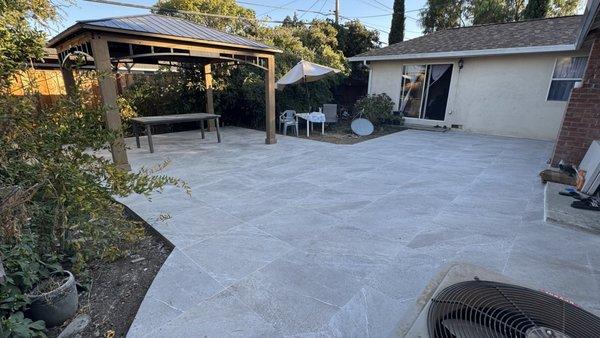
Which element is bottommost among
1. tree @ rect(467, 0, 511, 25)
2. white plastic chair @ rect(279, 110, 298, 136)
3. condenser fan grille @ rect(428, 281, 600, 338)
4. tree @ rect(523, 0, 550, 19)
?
white plastic chair @ rect(279, 110, 298, 136)

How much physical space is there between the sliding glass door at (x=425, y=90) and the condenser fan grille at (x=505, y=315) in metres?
9.62

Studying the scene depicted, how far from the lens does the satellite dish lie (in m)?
8.61

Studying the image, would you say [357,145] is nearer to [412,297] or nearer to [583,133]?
[583,133]

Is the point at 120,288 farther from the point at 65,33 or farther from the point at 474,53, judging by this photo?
the point at 474,53

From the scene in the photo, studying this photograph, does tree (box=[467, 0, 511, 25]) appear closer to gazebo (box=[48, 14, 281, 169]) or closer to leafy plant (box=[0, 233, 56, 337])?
gazebo (box=[48, 14, 281, 169])

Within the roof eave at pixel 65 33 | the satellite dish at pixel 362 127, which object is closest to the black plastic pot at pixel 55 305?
the roof eave at pixel 65 33

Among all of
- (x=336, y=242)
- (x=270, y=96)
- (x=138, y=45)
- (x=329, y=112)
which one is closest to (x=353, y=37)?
(x=329, y=112)

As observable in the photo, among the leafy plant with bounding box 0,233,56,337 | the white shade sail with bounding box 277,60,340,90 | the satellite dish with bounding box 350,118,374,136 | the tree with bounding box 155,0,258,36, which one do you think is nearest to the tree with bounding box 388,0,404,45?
the tree with bounding box 155,0,258,36

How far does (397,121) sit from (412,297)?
345 inches

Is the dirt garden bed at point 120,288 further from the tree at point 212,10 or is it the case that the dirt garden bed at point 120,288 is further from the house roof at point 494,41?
the tree at point 212,10

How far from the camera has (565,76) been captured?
24.5ft

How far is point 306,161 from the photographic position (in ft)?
18.8

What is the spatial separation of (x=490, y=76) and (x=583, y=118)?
16.2ft

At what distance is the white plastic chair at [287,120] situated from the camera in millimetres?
8586
